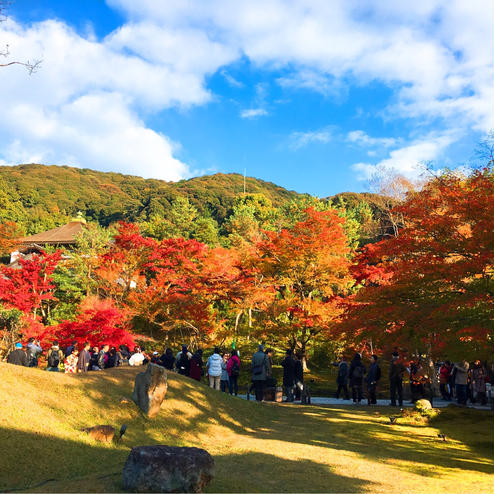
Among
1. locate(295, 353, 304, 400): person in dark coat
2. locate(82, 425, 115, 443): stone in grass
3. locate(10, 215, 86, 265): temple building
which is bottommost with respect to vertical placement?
locate(82, 425, 115, 443): stone in grass

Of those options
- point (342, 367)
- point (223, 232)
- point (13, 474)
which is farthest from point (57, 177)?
point (13, 474)

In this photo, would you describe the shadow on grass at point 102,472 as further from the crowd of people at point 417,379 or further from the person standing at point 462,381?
the person standing at point 462,381

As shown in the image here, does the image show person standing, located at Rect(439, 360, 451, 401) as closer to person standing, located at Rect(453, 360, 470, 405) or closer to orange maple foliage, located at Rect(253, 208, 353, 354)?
person standing, located at Rect(453, 360, 470, 405)

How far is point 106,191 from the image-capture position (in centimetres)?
8131

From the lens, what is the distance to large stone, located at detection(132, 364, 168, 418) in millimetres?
8977

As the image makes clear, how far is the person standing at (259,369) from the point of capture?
43.1ft

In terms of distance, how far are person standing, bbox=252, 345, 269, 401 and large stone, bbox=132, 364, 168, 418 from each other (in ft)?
14.0

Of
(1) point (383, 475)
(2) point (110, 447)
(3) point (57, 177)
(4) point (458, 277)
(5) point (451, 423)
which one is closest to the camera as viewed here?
(1) point (383, 475)

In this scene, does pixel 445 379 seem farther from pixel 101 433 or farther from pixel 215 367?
pixel 101 433

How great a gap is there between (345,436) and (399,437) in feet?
3.70

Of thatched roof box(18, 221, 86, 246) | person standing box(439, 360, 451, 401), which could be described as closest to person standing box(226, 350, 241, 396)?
person standing box(439, 360, 451, 401)

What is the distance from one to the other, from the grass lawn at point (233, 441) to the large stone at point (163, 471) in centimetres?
25

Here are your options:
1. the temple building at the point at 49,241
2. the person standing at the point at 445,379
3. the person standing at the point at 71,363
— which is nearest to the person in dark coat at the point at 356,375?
the person standing at the point at 445,379

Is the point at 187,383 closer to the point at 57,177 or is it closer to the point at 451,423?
the point at 451,423
